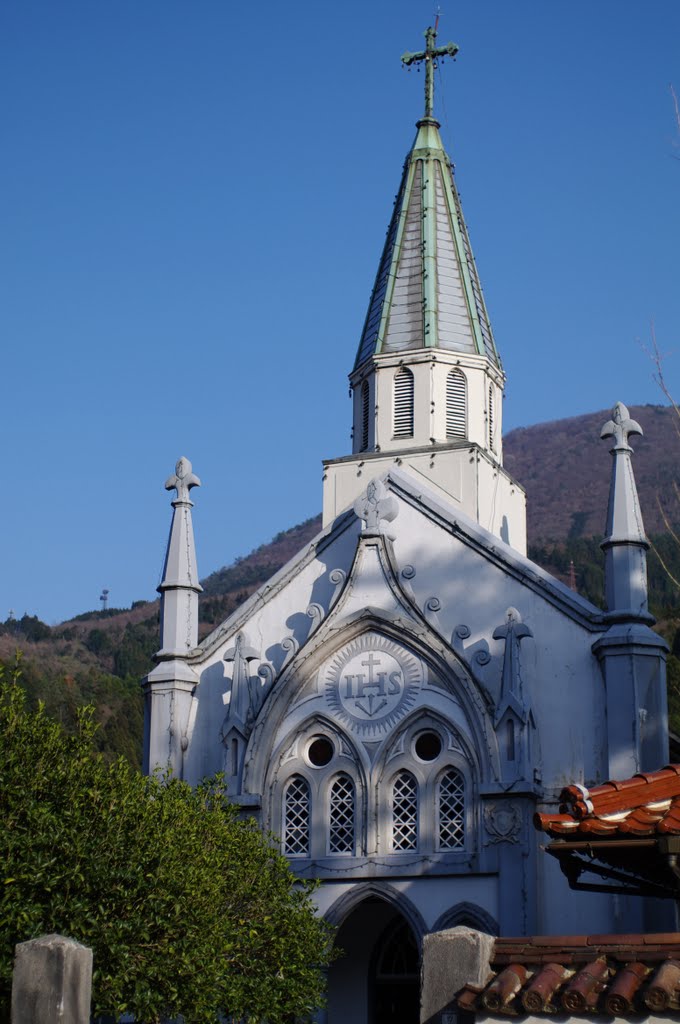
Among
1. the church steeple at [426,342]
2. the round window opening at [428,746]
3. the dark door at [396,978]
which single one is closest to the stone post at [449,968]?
the round window opening at [428,746]

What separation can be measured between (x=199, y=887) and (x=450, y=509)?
12.0 m

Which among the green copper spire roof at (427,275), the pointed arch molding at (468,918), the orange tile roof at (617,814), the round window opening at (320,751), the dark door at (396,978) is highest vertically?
the green copper spire roof at (427,275)

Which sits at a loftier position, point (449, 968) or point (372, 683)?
point (372, 683)

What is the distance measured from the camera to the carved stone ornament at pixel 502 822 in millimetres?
29516

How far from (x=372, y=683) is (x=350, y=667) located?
62cm

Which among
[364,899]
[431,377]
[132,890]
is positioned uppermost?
[431,377]

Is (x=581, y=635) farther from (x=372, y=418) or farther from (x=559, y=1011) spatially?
(x=559, y=1011)

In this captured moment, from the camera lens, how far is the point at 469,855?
29.9m

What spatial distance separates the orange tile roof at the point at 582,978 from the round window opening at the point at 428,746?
1573 cm

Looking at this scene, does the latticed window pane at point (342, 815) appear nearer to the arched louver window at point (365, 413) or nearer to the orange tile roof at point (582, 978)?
the arched louver window at point (365, 413)

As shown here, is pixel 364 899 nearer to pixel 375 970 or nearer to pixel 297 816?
pixel 297 816

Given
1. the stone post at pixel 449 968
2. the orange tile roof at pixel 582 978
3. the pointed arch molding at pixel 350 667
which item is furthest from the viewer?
the pointed arch molding at pixel 350 667

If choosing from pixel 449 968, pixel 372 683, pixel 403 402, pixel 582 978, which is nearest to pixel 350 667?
pixel 372 683

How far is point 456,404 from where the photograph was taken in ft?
123
